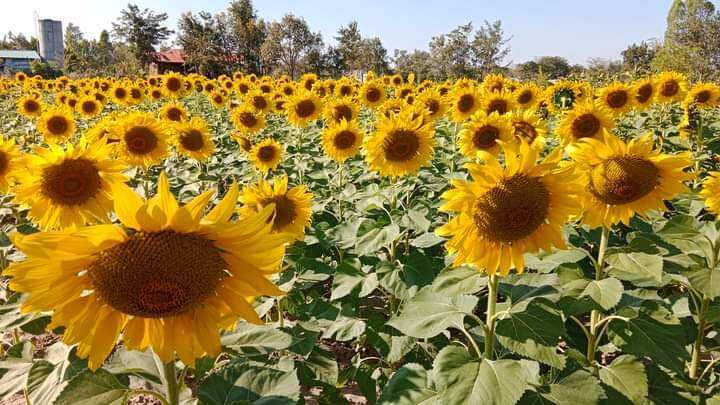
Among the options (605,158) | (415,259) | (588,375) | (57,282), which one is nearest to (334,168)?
(415,259)

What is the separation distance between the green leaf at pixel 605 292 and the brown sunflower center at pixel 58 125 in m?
7.14

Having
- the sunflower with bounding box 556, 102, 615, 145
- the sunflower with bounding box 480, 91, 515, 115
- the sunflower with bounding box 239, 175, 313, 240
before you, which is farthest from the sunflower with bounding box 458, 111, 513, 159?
the sunflower with bounding box 239, 175, 313, 240

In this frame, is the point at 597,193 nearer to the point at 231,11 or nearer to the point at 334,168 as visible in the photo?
the point at 334,168

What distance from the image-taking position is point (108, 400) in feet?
4.98

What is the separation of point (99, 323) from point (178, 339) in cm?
22

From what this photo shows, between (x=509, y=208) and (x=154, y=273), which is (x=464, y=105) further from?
(x=154, y=273)

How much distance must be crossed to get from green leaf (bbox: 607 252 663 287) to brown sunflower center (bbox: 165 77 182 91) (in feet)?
32.2

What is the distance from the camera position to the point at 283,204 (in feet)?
9.68

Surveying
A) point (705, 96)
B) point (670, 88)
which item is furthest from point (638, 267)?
point (705, 96)

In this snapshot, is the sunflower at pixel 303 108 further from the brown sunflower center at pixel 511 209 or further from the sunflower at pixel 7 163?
the brown sunflower center at pixel 511 209

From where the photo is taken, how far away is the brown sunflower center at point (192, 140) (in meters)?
5.67

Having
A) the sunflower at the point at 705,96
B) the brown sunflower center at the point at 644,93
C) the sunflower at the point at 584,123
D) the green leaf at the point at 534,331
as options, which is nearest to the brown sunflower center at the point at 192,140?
the sunflower at the point at 584,123

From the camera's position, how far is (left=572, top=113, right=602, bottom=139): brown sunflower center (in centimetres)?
474

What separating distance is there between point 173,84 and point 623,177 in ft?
32.4
